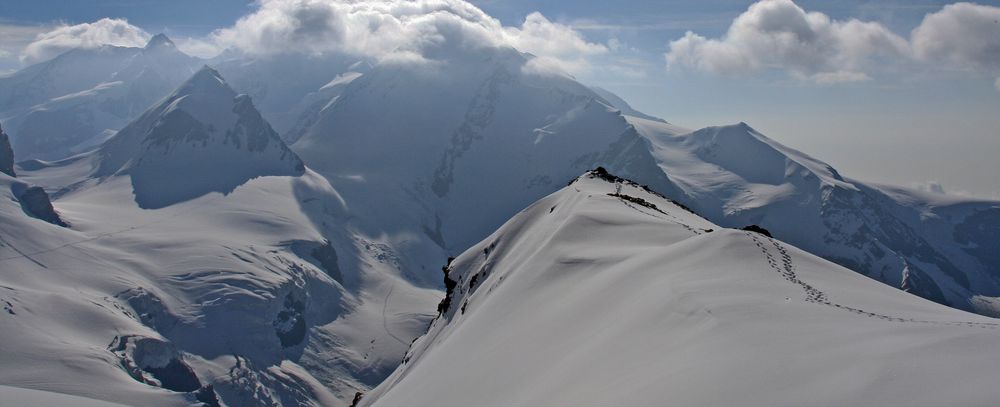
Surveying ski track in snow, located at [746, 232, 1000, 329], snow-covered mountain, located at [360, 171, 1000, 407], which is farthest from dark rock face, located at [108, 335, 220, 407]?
ski track in snow, located at [746, 232, 1000, 329]

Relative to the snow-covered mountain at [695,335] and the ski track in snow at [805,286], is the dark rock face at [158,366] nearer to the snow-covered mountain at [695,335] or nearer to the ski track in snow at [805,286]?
the snow-covered mountain at [695,335]

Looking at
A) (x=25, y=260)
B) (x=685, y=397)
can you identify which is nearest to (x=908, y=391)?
(x=685, y=397)

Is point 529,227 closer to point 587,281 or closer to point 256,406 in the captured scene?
point 587,281

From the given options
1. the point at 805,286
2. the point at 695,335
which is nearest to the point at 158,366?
the point at 805,286

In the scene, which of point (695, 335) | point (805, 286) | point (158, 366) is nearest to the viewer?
point (695, 335)

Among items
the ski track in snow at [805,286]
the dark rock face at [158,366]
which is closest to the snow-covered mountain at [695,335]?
the ski track in snow at [805,286]

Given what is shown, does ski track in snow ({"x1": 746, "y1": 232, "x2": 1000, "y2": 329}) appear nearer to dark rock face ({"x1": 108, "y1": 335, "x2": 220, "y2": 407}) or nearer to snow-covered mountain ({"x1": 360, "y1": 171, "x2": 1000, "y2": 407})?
snow-covered mountain ({"x1": 360, "y1": 171, "x2": 1000, "y2": 407})

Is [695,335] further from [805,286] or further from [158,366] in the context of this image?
[158,366]
